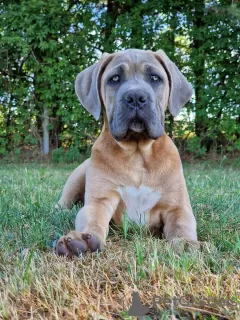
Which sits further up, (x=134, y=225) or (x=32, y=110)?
(x=32, y=110)

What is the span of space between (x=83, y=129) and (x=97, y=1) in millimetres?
2627

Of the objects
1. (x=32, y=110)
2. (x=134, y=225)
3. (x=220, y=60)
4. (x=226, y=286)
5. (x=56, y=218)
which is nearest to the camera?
(x=226, y=286)

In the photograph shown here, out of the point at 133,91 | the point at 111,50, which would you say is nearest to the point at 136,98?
the point at 133,91

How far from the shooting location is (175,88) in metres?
3.00

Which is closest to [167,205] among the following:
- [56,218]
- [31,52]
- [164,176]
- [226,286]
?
[164,176]

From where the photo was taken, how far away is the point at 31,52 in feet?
27.5

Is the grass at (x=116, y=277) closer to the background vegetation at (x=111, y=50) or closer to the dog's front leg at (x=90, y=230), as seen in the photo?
the dog's front leg at (x=90, y=230)

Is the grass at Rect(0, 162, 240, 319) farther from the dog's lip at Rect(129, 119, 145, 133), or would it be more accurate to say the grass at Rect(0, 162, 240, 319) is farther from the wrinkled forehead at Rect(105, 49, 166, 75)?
the wrinkled forehead at Rect(105, 49, 166, 75)

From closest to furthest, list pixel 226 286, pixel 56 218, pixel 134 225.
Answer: pixel 226 286 → pixel 134 225 → pixel 56 218

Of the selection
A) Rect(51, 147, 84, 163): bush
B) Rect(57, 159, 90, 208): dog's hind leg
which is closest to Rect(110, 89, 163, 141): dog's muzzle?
Rect(57, 159, 90, 208): dog's hind leg

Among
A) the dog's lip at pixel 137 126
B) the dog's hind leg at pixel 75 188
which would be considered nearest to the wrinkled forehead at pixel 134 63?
the dog's lip at pixel 137 126

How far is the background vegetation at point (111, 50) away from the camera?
26.4ft

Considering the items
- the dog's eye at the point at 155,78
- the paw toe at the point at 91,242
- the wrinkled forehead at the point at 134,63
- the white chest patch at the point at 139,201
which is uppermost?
the wrinkled forehead at the point at 134,63

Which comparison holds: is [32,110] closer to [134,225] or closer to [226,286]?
[134,225]
